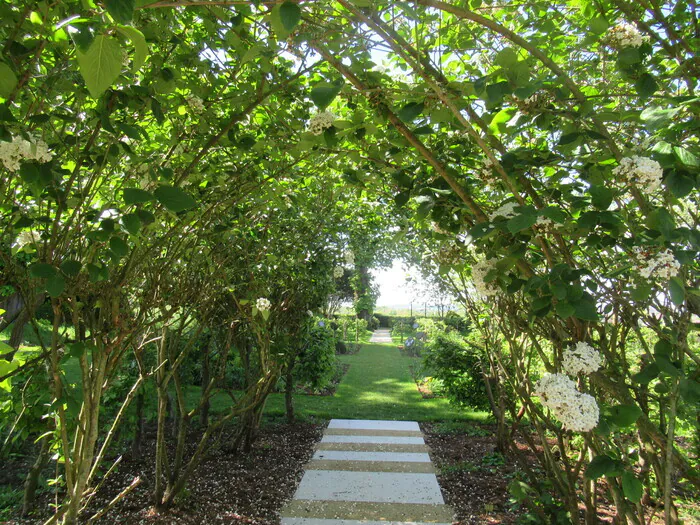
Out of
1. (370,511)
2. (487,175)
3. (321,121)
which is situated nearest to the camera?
(321,121)

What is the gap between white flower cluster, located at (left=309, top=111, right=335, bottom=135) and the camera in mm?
1357

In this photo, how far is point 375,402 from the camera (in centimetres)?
671

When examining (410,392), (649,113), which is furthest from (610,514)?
(410,392)

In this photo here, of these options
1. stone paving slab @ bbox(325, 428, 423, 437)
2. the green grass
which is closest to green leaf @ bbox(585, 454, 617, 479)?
stone paving slab @ bbox(325, 428, 423, 437)

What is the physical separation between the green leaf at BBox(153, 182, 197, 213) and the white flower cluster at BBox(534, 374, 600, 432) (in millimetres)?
998

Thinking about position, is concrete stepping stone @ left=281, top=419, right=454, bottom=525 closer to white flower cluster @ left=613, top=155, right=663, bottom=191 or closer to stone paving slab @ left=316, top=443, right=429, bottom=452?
stone paving slab @ left=316, top=443, right=429, bottom=452

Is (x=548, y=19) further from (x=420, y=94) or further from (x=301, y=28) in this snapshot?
(x=301, y=28)

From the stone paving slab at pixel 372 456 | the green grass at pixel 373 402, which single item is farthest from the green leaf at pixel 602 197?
the green grass at pixel 373 402

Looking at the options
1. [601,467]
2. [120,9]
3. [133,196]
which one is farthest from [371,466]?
[120,9]

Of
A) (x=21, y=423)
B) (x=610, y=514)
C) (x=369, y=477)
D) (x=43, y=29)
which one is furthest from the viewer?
(x=369, y=477)

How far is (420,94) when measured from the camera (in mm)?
1197

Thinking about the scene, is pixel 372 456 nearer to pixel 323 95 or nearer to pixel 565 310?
pixel 565 310

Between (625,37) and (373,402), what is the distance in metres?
6.12

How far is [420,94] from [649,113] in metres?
0.54
